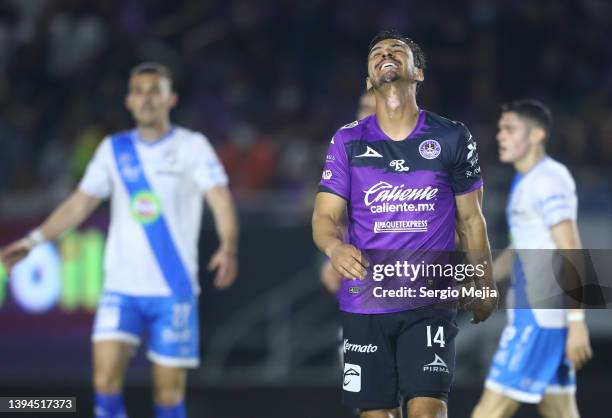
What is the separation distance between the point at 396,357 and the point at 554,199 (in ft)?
6.18

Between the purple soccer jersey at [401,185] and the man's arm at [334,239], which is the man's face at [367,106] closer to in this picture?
the purple soccer jersey at [401,185]

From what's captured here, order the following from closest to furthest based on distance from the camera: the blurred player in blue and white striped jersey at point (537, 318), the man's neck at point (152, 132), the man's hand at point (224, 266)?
the blurred player in blue and white striped jersey at point (537, 318) < the man's hand at point (224, 266) < the man's neck at point (152, 132)

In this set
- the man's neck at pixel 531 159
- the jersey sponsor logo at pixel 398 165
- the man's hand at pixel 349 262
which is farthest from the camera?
the man's neck at pixel 531 159

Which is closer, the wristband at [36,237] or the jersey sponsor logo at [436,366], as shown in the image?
the jersey sponsor logo at [436,366]

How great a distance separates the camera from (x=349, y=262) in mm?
5285

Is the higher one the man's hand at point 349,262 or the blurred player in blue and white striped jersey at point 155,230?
the blurred player in blue and white striped jersey at point 155,230

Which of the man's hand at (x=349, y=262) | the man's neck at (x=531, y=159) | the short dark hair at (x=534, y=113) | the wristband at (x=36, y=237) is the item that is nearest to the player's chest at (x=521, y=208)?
the man's neck at (x=531, y=159)

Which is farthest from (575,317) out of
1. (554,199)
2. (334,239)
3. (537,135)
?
(334,239)

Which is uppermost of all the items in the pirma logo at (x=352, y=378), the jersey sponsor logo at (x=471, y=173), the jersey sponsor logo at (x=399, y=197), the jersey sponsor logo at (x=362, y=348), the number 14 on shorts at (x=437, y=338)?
the jersey sponsor logo at (x=471, y=173)

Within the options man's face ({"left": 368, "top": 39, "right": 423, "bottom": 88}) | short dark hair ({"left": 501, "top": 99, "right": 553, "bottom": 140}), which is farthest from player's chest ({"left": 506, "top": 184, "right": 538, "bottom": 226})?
man's face ({"left": 368, "top": 39, "right": 423, "bottom": 88})

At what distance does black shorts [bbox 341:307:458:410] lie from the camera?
18.7ft

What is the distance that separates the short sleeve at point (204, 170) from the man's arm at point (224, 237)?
5 cm

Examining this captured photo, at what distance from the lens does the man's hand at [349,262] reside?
5.27m

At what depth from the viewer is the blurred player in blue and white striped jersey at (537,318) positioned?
7160 mm
